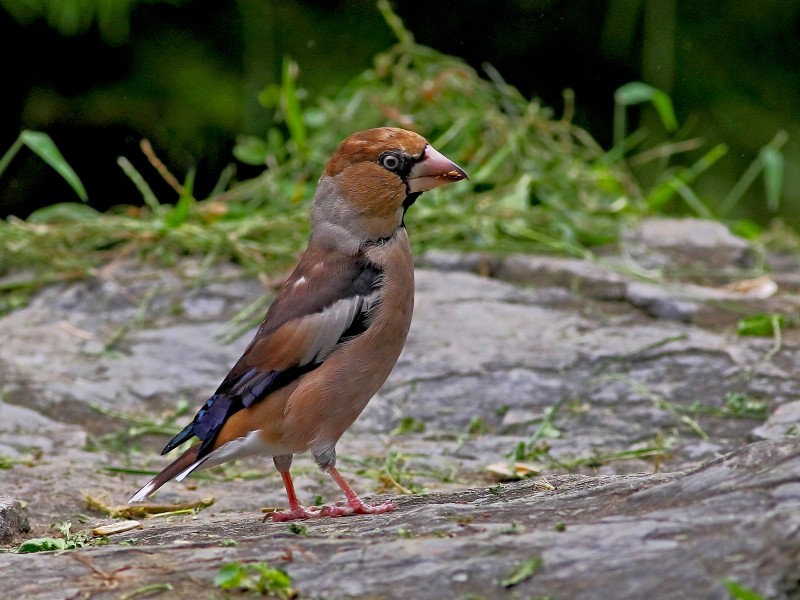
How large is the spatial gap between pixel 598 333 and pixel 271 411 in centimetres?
202

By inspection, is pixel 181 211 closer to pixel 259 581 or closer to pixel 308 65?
pixel 308 65

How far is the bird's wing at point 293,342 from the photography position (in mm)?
3264

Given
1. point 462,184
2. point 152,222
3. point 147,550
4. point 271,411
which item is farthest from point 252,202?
point 147,550

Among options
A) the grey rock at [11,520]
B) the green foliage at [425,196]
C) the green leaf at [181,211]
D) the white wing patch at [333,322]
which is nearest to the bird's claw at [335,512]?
the white wing patch at [333,322]

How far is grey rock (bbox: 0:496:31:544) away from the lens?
3.08m

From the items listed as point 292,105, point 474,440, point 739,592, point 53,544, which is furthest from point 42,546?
point 292,105

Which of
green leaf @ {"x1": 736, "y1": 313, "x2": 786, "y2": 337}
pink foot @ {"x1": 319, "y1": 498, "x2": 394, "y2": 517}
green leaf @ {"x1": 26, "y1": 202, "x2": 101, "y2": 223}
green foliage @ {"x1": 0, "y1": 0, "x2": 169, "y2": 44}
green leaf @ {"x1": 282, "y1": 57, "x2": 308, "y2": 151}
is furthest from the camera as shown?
green foliage @ {"x1": 0, "y1": 0, "x2": 169, "y2": 44}

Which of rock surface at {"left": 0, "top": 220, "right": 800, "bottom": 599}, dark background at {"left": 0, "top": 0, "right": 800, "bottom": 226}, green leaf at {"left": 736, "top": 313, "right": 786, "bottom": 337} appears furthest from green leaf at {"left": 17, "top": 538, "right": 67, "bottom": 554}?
dark background at {"left": 0, "top": 0, "right": 800, "bottom": 226}

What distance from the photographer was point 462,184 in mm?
6262

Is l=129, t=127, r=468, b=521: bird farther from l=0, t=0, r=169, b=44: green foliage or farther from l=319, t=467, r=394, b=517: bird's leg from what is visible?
l=0, t=0, r=169, b=44: green foliage

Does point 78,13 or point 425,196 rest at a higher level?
point 78,13

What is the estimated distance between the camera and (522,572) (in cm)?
202

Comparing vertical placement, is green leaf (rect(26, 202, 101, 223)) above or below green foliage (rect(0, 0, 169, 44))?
below

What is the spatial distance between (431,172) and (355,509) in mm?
1010
